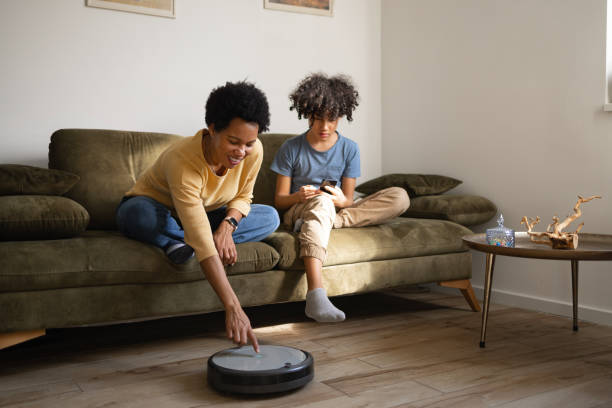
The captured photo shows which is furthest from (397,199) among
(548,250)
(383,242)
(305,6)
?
(305,6)

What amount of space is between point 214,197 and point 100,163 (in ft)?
2.40

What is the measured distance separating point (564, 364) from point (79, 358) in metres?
1.65

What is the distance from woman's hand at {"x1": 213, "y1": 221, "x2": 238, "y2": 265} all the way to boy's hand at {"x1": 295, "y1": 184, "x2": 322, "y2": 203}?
0.45 meters

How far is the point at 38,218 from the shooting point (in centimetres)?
189

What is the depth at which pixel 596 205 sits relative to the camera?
2.46 m

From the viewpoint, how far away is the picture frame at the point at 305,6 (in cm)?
329

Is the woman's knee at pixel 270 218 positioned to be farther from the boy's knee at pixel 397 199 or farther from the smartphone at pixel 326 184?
the boy's knee at pixel 397 199

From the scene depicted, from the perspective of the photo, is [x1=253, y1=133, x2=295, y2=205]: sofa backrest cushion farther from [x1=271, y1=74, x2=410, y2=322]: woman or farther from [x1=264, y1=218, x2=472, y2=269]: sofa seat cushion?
[x1=264, y1=218, x2=472, y2=269]: sofa seat cushion

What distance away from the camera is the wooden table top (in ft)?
5.71

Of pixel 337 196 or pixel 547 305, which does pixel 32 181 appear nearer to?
pixel 337 196

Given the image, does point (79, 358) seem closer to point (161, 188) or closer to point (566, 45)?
point (161, 188)

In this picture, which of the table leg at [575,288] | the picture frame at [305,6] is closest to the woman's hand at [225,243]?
the table leg at [575,288]

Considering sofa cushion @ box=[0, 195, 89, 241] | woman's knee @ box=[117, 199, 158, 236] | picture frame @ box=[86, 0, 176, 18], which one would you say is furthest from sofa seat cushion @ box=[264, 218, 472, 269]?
picture frame @ box=[86, 0, 176, 18]

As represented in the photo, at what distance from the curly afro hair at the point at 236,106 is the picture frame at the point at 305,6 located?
170 cm
